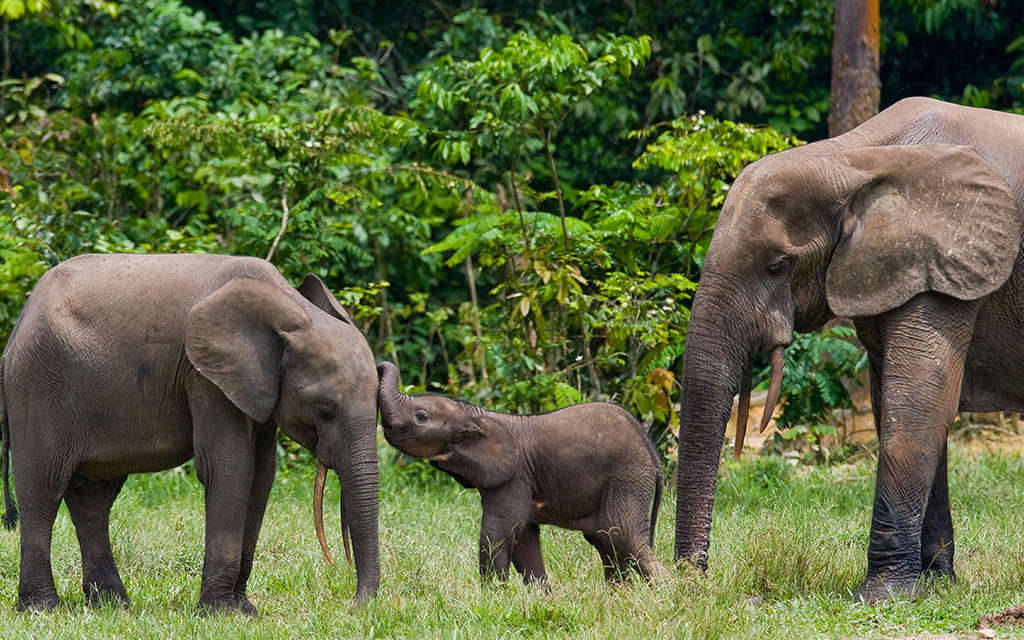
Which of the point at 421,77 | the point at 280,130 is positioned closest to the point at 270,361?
the point at 280,130

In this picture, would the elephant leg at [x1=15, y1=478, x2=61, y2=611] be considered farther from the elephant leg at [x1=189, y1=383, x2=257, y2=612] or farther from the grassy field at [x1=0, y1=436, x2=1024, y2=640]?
the elephant leg at [x1=189, y1=383, x2=257, y2=612]

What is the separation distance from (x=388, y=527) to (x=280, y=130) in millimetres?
3978

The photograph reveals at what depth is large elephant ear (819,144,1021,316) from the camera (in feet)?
19.3

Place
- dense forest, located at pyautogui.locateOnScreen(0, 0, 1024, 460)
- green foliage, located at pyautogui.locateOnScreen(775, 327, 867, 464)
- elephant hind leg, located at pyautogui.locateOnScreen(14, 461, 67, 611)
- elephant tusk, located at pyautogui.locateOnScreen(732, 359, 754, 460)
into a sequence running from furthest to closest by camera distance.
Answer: green foliage, located at pyautogui.locateOnScreen(775, 327, 867, 464)
dense forest, located at pyautogui.locateOnScreen(0, 0, 1024, 460)
elephant hind leg, located at pyautogui.locateOnScreen(14, 461, 67, 611)
elephant tusk, located at pyautogui.locateOnScreen(732, 359, 754, 460)

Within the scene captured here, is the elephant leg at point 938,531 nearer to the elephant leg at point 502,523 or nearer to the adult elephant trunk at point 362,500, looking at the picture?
the elephant leg at point 502,523

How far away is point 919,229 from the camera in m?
5.95

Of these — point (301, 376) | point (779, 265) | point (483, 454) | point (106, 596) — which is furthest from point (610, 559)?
point (106, 596)

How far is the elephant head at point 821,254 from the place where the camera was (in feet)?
19.4

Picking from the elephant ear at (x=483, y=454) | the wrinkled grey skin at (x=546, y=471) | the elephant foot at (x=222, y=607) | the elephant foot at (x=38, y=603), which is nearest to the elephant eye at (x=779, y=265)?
the wrinkled grey skin at (x=546, y=471)

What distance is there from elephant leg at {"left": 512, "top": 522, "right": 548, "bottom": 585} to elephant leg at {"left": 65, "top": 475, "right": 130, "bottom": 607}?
2126mm

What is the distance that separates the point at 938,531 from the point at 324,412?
131 inches

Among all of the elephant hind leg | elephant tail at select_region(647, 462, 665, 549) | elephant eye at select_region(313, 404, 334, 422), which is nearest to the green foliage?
elephant tail at select_region(647, 462, 665, 549)

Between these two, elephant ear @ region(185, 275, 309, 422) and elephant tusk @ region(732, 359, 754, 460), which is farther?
elephant tusk @ region(732, 359, 754, 460)

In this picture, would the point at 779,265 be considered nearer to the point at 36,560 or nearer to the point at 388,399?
the point at 388,399
